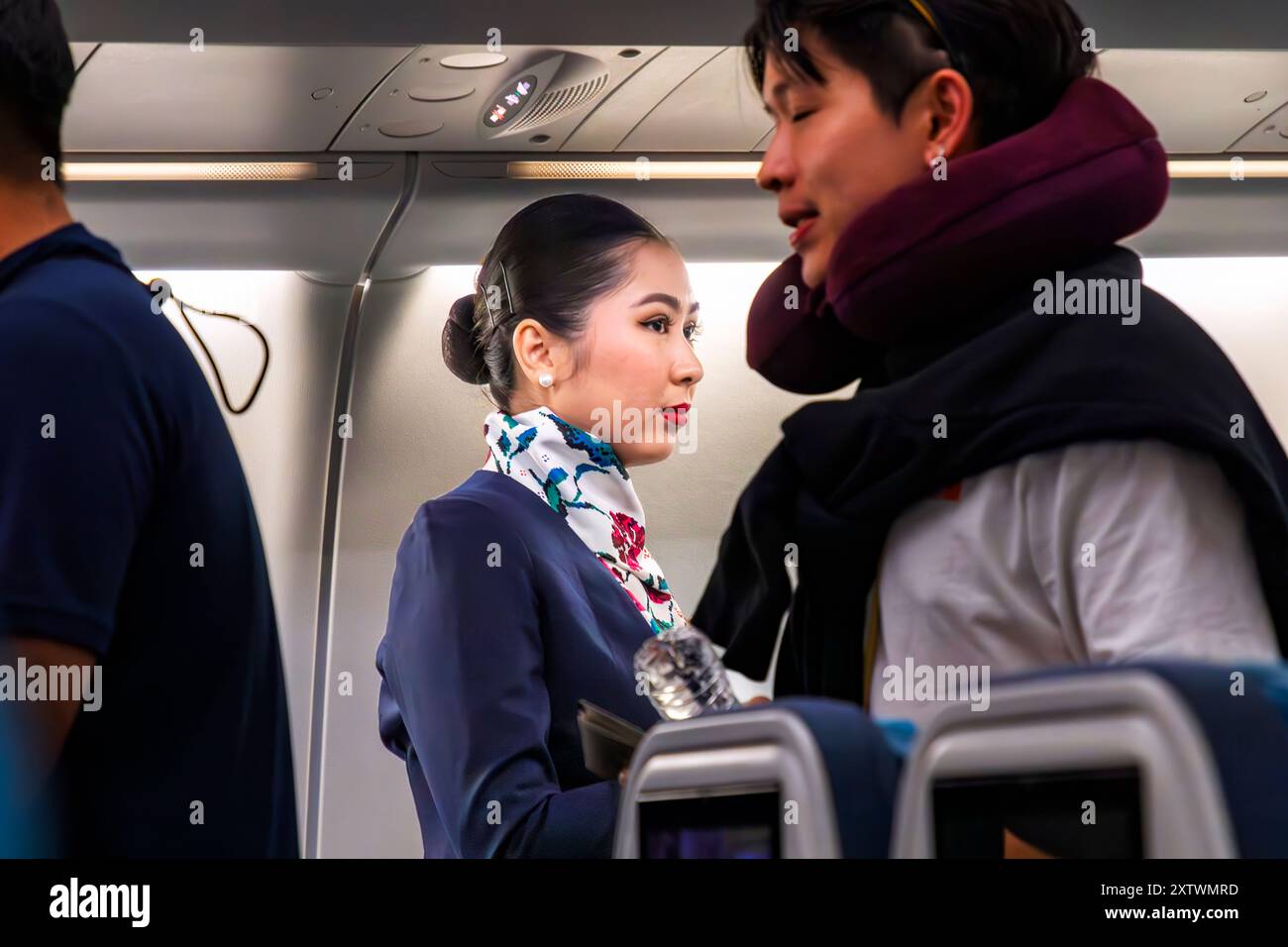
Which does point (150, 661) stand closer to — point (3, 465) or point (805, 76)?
point (3, 465)

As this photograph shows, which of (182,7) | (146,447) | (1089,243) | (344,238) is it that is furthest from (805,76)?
(344,238)

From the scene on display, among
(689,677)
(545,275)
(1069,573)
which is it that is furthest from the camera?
(545,275)

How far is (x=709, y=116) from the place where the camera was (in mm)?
2328

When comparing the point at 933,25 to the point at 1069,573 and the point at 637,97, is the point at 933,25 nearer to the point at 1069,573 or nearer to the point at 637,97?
the point at 1069,573

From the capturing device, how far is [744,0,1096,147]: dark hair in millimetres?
1264

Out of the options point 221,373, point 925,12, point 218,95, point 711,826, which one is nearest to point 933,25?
point 925,12

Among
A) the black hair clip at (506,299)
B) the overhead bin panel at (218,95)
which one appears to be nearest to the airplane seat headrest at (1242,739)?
the black hair clip at (506,299)

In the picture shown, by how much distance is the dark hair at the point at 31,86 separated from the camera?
147 centimetres

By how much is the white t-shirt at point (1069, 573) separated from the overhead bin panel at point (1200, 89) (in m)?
1.24

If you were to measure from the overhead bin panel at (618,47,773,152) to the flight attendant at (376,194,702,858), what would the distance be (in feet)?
1.01

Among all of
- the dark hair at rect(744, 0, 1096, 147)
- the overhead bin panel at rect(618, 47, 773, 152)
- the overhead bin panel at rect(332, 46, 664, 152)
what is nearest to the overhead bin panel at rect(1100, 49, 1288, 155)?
the overhead bin panel at rect(618, 47, 773, 152)

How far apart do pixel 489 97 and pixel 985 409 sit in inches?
54.7

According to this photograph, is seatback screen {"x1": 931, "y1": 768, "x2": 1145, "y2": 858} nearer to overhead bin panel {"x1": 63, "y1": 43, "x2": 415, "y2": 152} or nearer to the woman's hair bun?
the woman's hair bun

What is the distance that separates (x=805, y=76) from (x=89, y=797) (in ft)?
3.23
